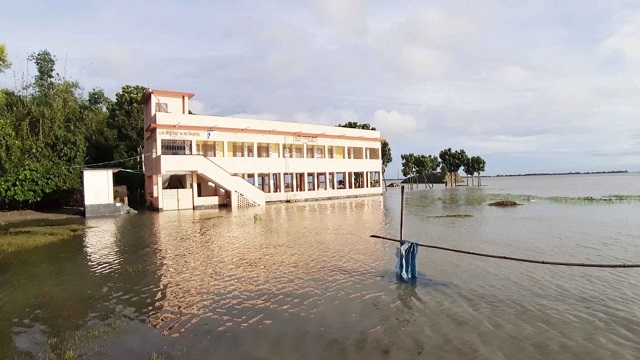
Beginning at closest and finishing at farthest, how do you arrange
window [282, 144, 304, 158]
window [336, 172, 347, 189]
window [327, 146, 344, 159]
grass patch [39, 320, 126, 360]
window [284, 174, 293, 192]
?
grass patch [39, 320, 126, 360] → window [282, 144, 304, 158] → window [284, 174, 293, 192] → window [327, 146, 344, 159] → window [336, 172, 347, 189]

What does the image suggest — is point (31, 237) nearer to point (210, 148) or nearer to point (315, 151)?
point (210, 148)

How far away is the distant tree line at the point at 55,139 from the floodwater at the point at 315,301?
17.4m

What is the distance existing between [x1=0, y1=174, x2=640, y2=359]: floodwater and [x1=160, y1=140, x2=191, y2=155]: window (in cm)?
1689

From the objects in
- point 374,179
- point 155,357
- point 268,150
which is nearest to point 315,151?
point 268,150

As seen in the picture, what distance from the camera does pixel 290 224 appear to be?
21.2 m

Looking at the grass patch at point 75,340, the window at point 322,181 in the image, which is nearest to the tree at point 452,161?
the window at point 322,181

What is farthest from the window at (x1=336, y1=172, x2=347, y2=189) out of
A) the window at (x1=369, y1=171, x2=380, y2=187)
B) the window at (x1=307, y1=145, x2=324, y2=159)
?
the window at (x1=307, y1=145, x2=324, y2=159)

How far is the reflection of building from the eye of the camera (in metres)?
31.1

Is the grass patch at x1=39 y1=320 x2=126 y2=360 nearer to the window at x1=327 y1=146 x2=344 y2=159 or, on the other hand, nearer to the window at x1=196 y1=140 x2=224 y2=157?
the window at x1=196 y1=140 x2=224 y2=157

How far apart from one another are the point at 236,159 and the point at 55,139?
46.7 feet

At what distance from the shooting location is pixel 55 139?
32750mm

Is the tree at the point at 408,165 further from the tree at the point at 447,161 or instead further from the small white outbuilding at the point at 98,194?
the small white outbuilding at the point at 98,194

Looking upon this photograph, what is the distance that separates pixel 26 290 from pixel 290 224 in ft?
42.5

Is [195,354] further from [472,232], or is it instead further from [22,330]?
[472,232]
